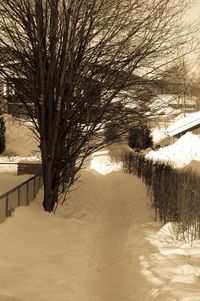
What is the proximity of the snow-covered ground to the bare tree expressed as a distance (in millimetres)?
2085

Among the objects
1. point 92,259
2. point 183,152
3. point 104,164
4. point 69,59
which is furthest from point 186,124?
point 92,259

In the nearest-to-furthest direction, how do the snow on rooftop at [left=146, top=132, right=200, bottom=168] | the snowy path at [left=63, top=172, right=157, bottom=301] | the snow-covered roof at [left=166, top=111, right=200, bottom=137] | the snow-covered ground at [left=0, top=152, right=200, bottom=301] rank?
1. the snow-covered ground at [left=0, top=152, right=200, bottom=301]
2. the snowy path at [left=63, top=172, right=157, bottom=301]
3. the snow on rooftop at [left=146, top=132, right=200, bottom=168]
4. the snow-covered roof at [left=166, top=111, right=200, bottom=137]

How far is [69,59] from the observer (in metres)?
12.9

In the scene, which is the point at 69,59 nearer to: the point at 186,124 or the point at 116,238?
the point at 116,238

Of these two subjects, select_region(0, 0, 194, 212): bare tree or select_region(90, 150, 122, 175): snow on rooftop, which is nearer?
select_region(0, 0, 194, 212): bare tree

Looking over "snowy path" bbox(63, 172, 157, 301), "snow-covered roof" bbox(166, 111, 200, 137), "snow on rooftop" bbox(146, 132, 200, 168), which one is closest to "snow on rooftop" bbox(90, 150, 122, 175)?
"snow on rooftop" bbox(146, 132, 200, 168)

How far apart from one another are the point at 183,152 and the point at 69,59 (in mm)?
19734

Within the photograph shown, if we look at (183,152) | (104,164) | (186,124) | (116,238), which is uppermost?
(186,124)

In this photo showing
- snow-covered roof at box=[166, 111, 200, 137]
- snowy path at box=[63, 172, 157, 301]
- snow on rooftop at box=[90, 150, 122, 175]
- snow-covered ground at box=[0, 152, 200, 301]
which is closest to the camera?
snow-covered ground at box=[0, 152, 200, 301]

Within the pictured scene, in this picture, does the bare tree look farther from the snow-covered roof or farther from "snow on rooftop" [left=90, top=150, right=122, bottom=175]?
the snow-covered roof

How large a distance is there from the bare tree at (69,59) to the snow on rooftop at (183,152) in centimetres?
1575

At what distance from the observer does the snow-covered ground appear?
261 inches

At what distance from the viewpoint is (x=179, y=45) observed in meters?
13.4

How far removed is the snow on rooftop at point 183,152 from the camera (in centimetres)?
3009
